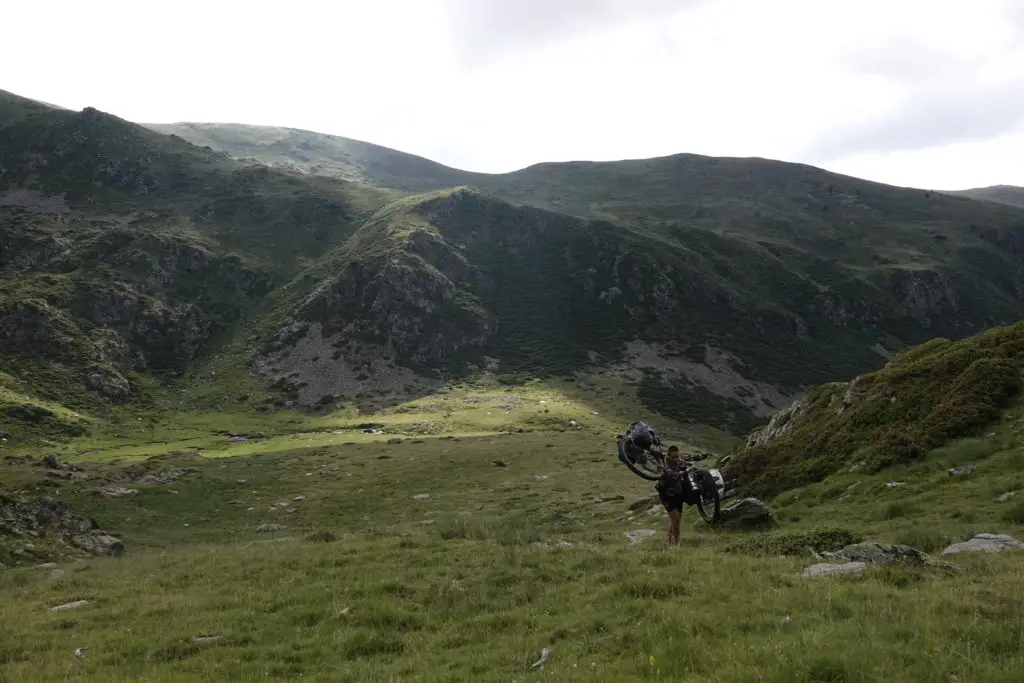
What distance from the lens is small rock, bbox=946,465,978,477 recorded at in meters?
19.4

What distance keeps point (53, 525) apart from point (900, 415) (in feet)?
148

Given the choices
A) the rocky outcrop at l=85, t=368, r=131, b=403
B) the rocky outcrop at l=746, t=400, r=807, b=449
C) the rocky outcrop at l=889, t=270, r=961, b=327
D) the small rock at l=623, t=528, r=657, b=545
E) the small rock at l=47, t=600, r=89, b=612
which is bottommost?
the rocky outcrop at l=85, t=368, r=131, b=403

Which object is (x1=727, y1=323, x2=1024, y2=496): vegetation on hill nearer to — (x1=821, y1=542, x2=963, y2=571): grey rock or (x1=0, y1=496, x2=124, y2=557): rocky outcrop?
(x1=821, y1=542, x2=963, y2=571): grey rock

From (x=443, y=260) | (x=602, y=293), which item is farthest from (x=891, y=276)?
(x=443, y=260)

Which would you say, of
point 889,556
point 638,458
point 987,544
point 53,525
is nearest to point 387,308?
point 53,525

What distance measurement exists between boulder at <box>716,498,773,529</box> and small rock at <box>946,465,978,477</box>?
6419 millimetres

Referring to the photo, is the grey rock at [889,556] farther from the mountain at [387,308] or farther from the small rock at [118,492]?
the mountain at [387,308]

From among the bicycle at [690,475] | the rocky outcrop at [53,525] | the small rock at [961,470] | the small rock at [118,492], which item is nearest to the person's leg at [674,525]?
the bicycle at [690,475]

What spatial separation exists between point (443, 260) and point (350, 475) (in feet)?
395

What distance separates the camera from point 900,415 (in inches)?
955

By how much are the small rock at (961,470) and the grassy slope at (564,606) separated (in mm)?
280

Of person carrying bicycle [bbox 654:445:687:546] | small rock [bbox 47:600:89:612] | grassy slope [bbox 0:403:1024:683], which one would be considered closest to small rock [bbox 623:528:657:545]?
grassy slope [bbox 0:403:1024:683]

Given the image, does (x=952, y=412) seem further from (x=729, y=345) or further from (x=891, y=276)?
(x=891, y=276)

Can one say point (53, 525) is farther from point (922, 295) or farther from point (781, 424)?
point (922, 295)
